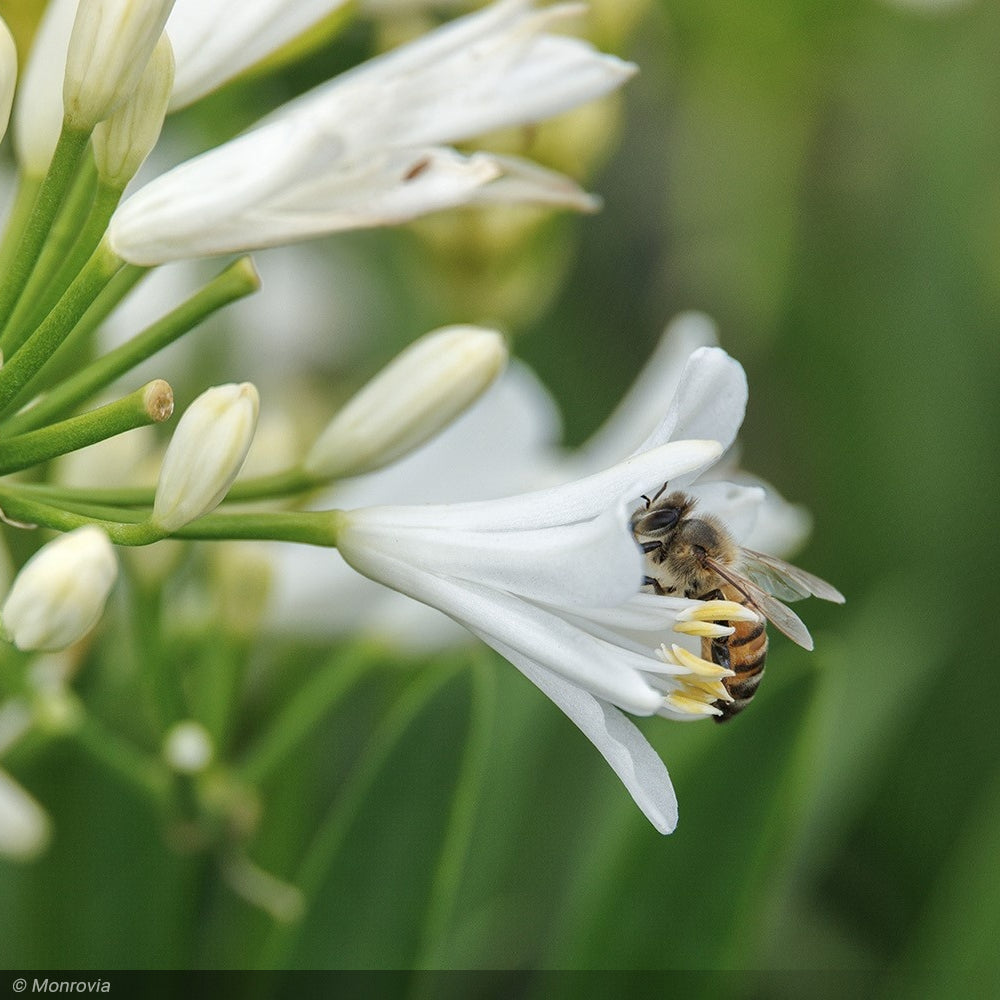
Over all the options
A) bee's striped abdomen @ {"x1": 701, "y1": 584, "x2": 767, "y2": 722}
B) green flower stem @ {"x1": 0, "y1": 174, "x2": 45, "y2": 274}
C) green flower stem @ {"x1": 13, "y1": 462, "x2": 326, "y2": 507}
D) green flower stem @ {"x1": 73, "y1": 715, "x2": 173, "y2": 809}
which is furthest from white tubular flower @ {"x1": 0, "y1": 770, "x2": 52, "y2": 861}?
bee's striped abdomen @ {"x1": 701, "y1": 584, "x2": 767, "y2": 722}

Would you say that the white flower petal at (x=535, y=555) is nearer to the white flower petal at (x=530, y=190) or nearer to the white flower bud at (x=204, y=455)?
the white flower bud at (x=204, y=455)

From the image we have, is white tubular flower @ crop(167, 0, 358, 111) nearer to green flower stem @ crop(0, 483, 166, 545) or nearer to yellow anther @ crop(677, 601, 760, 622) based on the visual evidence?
green flower stem @ crop(0, 483, 166, 545)

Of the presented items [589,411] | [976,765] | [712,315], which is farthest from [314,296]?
[976,765]

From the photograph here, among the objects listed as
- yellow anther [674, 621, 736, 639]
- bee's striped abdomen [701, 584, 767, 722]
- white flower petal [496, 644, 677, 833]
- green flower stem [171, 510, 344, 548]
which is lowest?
bee's striped abdomen [701, 584, 767, 722]

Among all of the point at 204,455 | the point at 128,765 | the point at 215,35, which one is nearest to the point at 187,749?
the point at 128,765

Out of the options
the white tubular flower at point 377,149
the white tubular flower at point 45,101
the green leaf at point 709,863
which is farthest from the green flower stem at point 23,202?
the green leaf at point 709,863

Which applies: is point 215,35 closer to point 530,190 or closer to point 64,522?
point 530,190

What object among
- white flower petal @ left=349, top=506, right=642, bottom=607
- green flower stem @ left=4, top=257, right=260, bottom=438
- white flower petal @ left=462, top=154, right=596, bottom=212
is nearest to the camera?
white flower petal @ left=349, top=506, right=642, bottom=607
